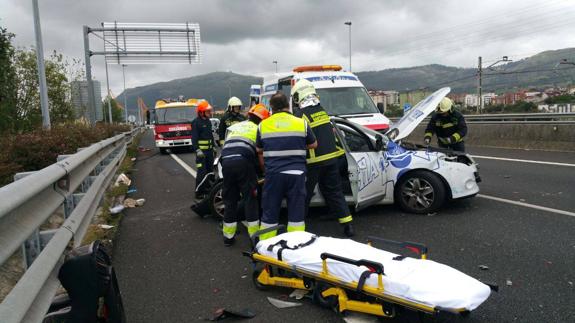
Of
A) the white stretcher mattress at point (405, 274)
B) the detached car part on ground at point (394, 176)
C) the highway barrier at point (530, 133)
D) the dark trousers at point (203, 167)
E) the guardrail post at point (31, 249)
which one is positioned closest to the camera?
the guardrail post at point (31, 249)

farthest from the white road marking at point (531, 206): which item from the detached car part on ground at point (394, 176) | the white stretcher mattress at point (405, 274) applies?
the white stretcher mattress at point (405, 274)

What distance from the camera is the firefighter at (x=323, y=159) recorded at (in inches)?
207

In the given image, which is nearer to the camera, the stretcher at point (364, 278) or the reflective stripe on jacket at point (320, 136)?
the stretcher at point (364, 278)

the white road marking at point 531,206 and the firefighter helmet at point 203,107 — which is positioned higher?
the firefighter helmet at point 203,107

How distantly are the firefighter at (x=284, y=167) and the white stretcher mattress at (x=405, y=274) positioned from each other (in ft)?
2.67

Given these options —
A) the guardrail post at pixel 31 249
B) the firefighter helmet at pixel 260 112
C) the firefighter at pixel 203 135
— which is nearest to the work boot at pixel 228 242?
the firefighter helmet at pixel 260 112

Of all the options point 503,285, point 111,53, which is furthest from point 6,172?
point 111,53

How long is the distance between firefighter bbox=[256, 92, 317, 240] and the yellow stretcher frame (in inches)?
32.6

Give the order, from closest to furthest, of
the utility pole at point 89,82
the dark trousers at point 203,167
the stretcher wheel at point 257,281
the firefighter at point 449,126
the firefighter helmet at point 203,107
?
the stretcher wheel at point 257,281
the dark trousers at point 203,167
the firefighter at point 449,126
the firefighter helmet at point 203,107
the utility pole at point 89,82

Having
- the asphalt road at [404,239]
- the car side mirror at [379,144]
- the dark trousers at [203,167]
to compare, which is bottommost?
the asphalt road at [404,239]

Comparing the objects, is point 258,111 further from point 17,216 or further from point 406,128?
point 17,216

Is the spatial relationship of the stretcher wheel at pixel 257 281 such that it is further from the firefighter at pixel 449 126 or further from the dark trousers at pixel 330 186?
the firefighter at pixel 449 126

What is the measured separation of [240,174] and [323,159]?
3.31 ft

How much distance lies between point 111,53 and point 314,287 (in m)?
20.2
